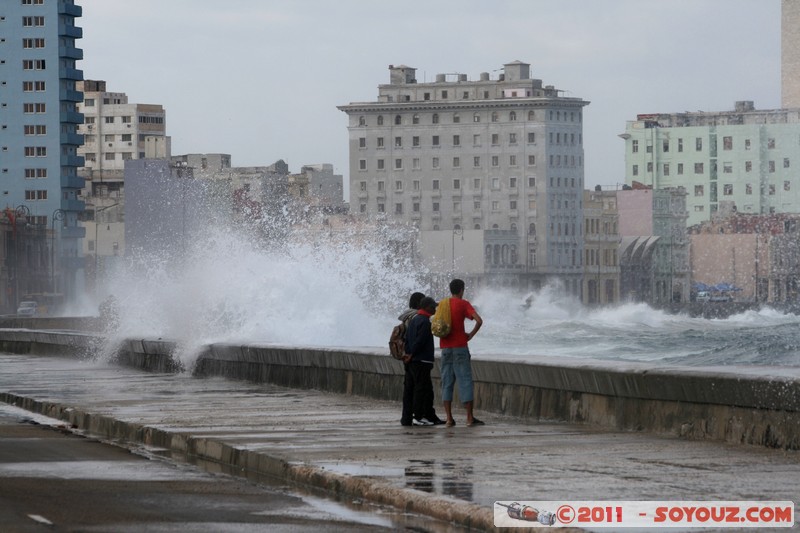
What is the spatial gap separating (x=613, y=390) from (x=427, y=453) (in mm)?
3178

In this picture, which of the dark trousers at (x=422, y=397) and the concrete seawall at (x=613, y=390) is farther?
the dark trousers at (x=422, y=397)

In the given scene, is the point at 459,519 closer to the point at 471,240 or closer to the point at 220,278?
the point at 220,278

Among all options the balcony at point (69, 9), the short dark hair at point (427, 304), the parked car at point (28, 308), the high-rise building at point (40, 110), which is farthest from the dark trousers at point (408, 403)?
the balcony at point (69, 9)

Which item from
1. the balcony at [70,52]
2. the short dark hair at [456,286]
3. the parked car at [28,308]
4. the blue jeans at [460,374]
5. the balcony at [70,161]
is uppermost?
the balcony at [70,52]

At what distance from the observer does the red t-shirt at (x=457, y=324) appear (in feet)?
63.2

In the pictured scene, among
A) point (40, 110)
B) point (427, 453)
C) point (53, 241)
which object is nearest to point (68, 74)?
point (40, 110)

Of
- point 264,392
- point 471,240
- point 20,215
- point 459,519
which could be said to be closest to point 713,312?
point 471,240

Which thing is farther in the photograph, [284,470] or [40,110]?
[40,110]

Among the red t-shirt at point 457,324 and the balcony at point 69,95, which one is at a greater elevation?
the balcony at point 69,95

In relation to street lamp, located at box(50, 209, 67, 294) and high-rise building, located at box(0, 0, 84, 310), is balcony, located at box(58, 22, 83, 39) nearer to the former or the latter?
high-rise building, located at box(0, 0, 84, 310)

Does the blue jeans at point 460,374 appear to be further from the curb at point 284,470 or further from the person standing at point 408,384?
the curb at point 284,470

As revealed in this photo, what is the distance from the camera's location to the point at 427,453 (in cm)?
1628

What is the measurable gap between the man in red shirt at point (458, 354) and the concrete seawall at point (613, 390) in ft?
3.56

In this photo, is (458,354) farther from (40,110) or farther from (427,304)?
(40,110)
